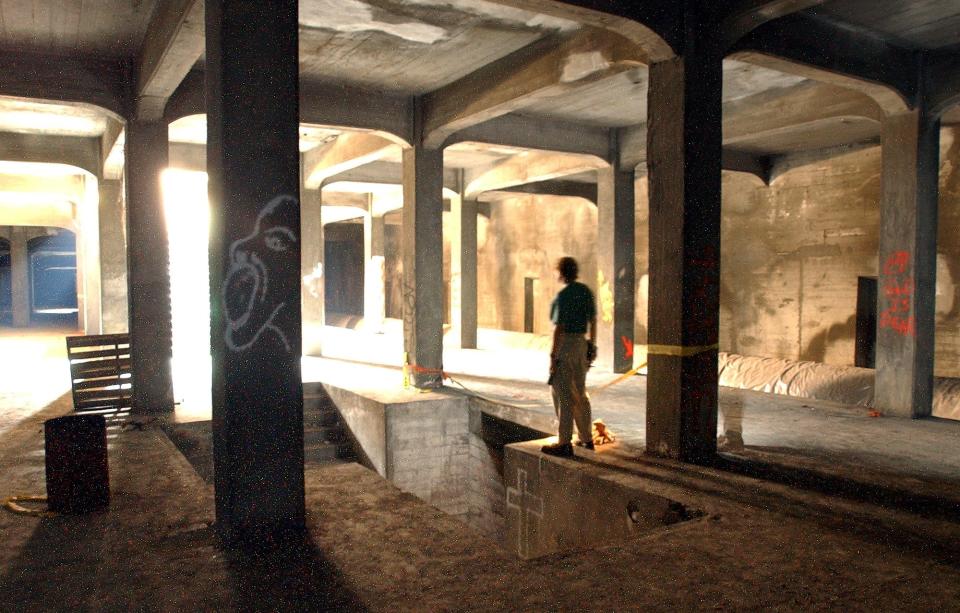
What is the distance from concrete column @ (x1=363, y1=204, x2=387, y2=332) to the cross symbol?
47.9ft

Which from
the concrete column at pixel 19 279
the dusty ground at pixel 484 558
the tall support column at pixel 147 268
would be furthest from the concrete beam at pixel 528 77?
the concrete column at pixel 19 279

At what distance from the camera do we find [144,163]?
8719 millimetres

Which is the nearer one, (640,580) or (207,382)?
(640,580)

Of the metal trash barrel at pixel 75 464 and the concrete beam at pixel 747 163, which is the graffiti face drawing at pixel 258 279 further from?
the concrete beam at pixel 747 163

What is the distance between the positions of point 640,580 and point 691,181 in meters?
3.80

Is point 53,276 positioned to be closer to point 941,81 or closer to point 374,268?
point 374,268

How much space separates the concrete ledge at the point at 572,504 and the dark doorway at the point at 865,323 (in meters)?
9.31

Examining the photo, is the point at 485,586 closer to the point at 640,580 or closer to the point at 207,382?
the point at 640,580

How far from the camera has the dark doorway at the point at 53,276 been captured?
31.5 meters

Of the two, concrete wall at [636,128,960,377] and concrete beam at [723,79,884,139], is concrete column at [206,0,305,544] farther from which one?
concrete wall at [636,128,960,377]

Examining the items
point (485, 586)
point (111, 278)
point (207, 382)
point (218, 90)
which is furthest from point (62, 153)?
point (485, 586)

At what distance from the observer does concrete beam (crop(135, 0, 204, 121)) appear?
6.02 meters

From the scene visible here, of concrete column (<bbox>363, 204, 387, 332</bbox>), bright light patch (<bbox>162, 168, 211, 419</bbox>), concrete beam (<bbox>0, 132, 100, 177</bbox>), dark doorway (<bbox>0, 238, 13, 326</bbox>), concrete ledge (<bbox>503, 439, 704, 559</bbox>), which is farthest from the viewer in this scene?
dark doorway (<bbox>0, 238, 13, 326</bbox>)

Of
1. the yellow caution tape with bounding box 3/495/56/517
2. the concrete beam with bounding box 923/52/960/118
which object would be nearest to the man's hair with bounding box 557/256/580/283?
the yellow caution tape with bounding box 3/495/56/517
